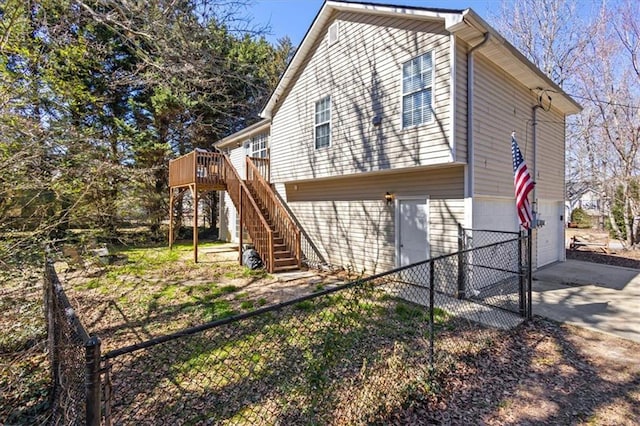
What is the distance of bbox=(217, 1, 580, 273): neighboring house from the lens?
20.9ft

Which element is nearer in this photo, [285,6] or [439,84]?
[285,6]

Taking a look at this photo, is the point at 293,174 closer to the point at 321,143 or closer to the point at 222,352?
the point at 321,143

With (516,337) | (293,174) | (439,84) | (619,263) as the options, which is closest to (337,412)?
(516,337)

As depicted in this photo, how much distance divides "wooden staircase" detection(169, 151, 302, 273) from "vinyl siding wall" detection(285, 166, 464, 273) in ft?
3.44

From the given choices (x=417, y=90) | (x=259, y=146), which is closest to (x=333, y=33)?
(x=417, y=90)

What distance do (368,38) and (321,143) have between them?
9.92 feet

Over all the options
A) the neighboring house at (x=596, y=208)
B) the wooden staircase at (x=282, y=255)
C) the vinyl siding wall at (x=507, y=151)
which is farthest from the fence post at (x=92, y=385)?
the neighboring house at (x=596, y=208)

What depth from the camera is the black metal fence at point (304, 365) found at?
298 cm

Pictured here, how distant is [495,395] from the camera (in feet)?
11.0

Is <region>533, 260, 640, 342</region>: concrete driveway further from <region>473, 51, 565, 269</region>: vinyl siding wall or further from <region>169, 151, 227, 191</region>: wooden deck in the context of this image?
<region>169, 151, 227, 191</region>: wooden deck

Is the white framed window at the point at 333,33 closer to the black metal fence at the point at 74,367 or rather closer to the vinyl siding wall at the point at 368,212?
the vinyl siding wall at the point at 368,212

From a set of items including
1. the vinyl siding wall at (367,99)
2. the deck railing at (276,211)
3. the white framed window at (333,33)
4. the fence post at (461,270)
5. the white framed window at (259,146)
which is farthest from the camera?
the white framed window at (259,146)

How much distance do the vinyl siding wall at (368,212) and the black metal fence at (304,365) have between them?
6.32 ft

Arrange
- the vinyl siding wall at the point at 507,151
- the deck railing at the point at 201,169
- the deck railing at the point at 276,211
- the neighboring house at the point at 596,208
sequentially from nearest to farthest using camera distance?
the vinyl siding wall at the point at 507,151, the deck railing at the point at 276,211, the deck railing at the point at 201,169, the neighboring house at the point at 596,208
